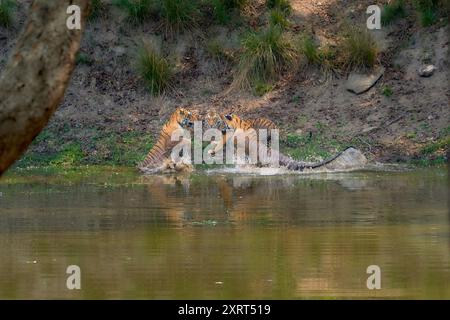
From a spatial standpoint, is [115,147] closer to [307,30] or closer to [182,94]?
[182,94]

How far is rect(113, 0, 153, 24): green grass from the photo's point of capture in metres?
22.5

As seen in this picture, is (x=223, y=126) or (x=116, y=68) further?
(x=116, y=68)

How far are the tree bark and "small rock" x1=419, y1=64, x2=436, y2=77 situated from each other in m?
14.7

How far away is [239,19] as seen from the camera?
73.7ft

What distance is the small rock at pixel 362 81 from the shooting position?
66.3 feet

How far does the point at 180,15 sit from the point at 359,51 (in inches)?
153

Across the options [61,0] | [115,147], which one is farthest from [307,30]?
[61,0]

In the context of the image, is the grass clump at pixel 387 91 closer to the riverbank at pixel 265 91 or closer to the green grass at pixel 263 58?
the riverbank at pixel 265 91

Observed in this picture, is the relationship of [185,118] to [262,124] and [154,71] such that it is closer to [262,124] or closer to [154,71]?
[262,124]

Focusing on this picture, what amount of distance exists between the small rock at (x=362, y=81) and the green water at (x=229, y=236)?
3.55 metres

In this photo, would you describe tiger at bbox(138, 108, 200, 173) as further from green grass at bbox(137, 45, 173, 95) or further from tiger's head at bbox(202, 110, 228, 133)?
green grass at bbox(137, 45, 173, 95)

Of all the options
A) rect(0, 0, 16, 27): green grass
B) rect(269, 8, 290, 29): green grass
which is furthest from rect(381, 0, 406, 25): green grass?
rect(0, 0, 16, 27): green grass

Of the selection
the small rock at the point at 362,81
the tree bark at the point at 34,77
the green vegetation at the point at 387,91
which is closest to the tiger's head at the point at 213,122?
the small rock at the point at 362,81
